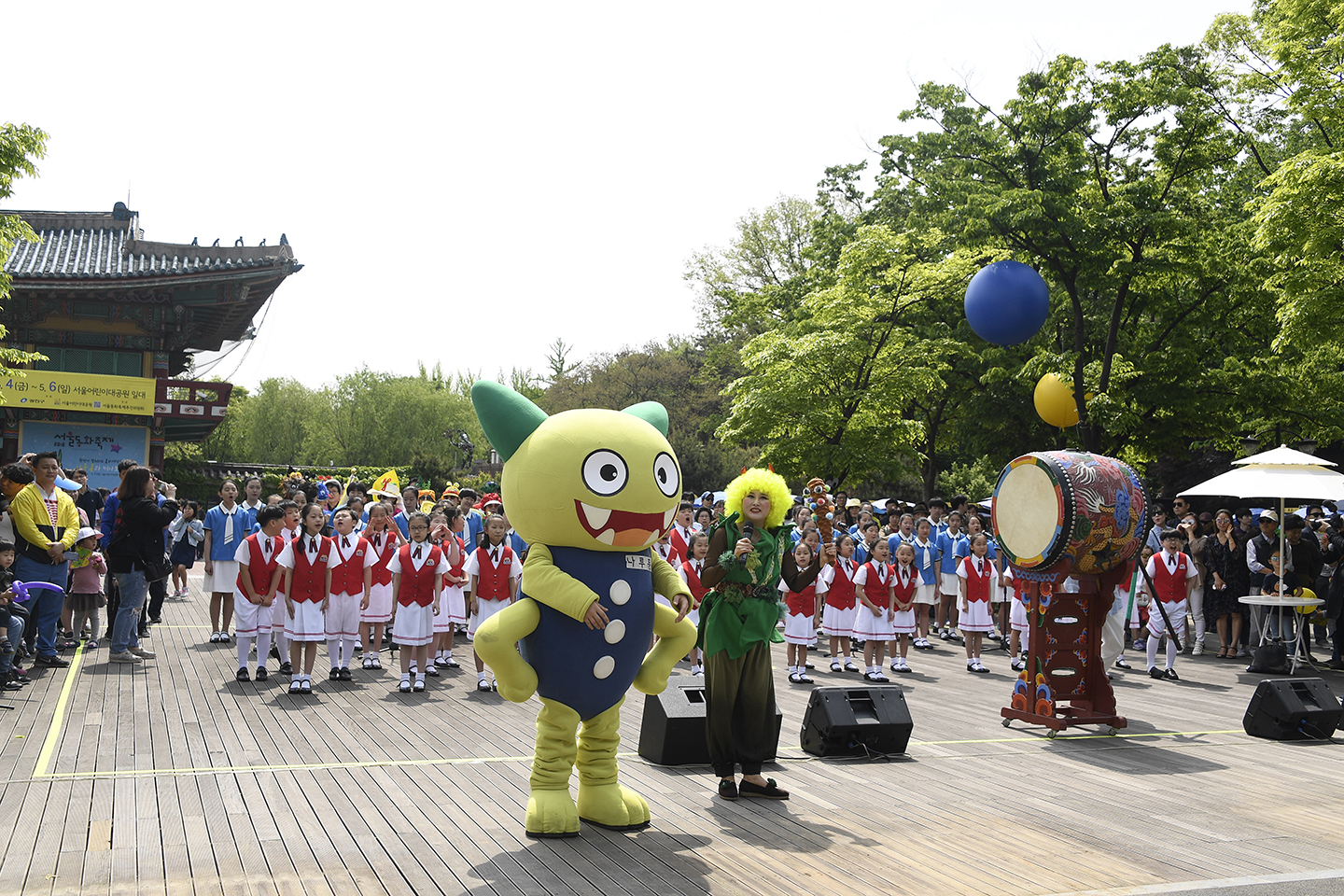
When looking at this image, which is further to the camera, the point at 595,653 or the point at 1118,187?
the point at 1118,187

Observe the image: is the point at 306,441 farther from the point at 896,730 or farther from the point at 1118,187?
the point at 896,730

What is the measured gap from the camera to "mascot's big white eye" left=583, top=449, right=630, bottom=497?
17.4 feet

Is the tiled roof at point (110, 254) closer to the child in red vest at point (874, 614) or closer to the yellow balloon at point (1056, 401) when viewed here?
the yellow balloon at point (1056, 401)

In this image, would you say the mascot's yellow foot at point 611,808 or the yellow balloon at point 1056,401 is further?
the yellow balloon at point 1056,401

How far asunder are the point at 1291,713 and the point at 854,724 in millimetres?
3920

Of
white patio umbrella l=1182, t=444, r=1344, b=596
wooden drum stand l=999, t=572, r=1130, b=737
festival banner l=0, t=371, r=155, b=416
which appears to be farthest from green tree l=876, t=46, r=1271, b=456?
festival banner l=0, t=371, r=155, b=416

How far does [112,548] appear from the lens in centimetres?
1023

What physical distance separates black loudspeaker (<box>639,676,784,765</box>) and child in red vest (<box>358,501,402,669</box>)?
411 cm

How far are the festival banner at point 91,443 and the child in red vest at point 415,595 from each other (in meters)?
17.1

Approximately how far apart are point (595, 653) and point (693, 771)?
203 cm

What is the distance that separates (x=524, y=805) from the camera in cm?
601

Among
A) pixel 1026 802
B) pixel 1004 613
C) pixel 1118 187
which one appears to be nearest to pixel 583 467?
pixel 1026 802

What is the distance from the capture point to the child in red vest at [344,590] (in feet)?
32.0

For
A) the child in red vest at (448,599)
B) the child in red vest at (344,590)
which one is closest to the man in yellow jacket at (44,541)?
the child in red vest at (344,590)
